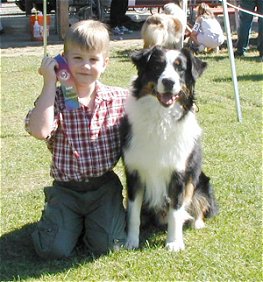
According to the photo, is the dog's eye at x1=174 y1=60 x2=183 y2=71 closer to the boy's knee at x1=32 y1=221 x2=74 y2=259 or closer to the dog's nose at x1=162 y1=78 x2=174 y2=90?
the dog's nose at x1=162 y1=78 x2=174 y2=90

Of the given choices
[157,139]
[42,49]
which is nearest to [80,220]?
[157,139]

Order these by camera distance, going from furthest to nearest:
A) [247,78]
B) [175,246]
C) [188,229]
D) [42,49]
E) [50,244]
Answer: [42,49], [247,78], [188,229], [175,246], [50,244]

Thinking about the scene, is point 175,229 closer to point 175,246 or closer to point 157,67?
point 175,246

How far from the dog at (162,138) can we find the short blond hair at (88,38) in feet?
0.72

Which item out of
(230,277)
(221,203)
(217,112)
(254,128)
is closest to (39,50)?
(217,112)

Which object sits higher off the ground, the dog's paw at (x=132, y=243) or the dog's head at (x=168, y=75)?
the dog's head at (x=168, y=75)

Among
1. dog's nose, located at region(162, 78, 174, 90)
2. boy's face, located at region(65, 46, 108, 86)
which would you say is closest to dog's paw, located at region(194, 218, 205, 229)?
dog's nose, located at region(162, 78, 174, 90)

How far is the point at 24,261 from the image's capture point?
344 cm

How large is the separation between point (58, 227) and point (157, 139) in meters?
0.85

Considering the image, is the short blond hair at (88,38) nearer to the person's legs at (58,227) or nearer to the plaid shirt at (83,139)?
the plaid shirt at (83,139)

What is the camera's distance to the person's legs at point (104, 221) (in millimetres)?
3543

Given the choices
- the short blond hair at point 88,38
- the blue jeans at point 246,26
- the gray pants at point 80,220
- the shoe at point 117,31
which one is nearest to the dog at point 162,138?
the gray pants at point 80,220

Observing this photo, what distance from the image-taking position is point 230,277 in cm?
321

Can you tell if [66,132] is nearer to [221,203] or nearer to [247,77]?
[221,203]
